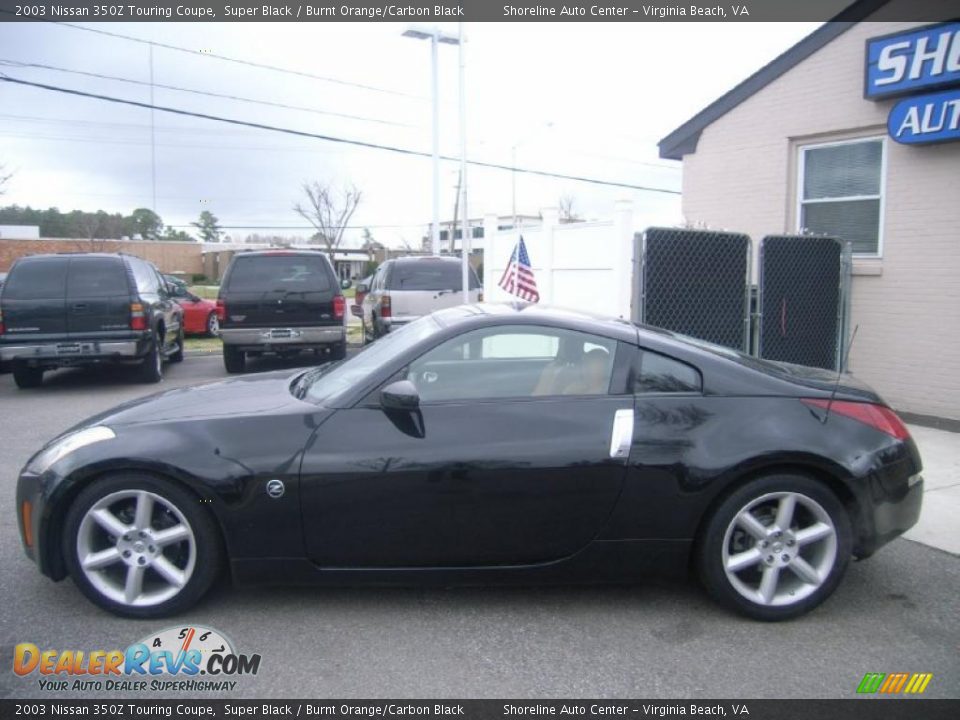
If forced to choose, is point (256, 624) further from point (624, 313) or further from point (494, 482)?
point (624, 313)

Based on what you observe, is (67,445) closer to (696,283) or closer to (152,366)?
(696,283)

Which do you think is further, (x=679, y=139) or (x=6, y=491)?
(x=679, y=139)

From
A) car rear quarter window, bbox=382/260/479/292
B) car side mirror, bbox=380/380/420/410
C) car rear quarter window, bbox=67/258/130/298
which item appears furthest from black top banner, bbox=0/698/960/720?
car rear quarter window, bbox=382/260/479/292

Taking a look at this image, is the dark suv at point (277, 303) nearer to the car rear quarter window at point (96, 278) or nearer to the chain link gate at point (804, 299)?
the car rear quarter window at point (96, 278)

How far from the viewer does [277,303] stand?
11.4 m

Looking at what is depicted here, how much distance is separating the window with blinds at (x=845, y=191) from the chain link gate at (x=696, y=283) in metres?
1.77

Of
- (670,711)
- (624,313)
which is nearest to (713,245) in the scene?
(624,313)

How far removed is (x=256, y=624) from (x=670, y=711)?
1.87 m

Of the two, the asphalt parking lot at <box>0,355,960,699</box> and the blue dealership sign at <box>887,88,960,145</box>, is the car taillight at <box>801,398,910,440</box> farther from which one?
the blue dealership sign at <box>887,88,960,145</box>

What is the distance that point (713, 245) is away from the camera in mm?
7301

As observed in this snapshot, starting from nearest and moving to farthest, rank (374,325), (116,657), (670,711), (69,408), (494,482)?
(670,711), (116,657), (494,482), (69,408), (374,325)

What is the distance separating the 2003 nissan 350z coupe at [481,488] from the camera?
3.52 meters

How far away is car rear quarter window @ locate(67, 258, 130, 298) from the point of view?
33.0 ft

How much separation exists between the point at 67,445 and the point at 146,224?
80036 mm
